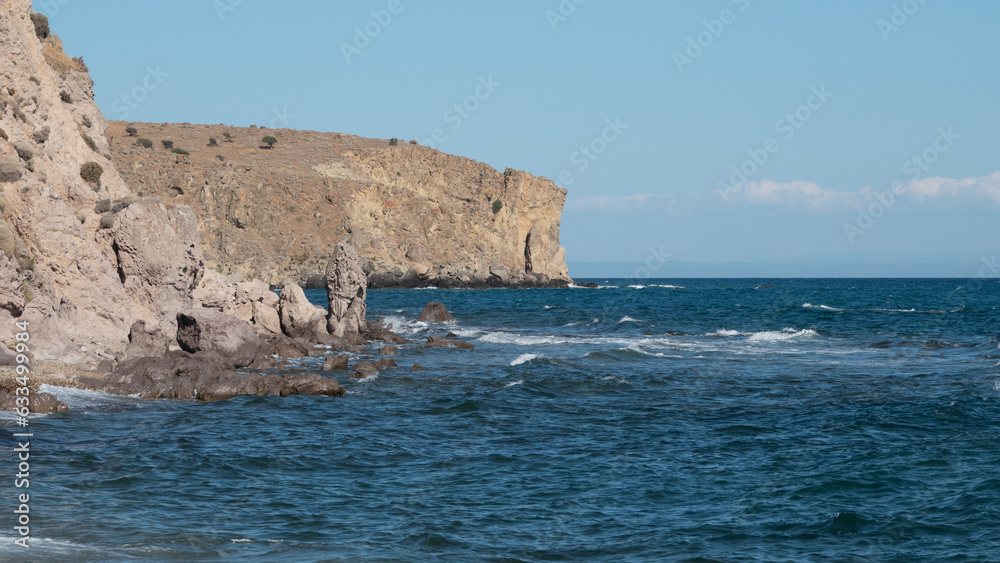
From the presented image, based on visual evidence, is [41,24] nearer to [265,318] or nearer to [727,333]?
[265,318]

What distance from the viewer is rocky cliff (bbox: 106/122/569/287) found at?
103m

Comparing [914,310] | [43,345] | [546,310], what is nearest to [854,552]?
[43,345]

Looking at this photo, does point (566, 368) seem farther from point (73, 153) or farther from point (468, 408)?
point (73, 153)

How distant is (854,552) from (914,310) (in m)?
65.2

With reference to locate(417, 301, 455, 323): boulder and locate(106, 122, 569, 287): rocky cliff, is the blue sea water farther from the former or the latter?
locate(106, 122, 569, 287): rocky cliff

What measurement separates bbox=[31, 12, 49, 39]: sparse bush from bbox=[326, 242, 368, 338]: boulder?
1599 cm

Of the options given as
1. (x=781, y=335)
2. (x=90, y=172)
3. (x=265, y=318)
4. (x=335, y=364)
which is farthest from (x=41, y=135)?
(x=781, y=335)

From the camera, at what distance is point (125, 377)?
22.0 meters

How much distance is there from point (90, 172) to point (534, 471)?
24.1 metres

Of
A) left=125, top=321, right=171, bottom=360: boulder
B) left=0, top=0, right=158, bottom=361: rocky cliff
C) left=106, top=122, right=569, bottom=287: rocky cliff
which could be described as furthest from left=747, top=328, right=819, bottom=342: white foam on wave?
left=106, top=122, right=569, bottom=287: rocky cliff

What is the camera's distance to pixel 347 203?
10969 centimetres

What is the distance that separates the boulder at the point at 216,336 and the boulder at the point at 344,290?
8.36 meters

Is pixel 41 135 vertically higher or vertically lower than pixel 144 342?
higher

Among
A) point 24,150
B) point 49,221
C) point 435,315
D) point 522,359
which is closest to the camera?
point 49,221
